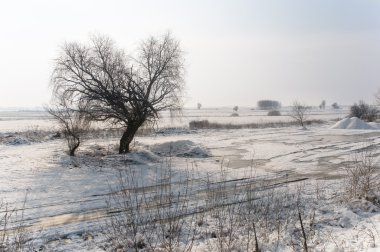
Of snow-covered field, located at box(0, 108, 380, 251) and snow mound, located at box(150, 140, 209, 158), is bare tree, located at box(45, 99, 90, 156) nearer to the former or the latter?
snow-covered field, located at box(0, 108, 380, 251)

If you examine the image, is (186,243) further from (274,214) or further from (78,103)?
(78,103)

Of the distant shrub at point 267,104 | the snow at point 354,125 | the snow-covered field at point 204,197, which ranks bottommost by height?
the snow-covered field at point 204,197

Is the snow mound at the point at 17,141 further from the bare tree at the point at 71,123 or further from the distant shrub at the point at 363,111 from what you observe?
the distant shrub at the point at 363,111

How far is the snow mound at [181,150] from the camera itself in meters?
25.0

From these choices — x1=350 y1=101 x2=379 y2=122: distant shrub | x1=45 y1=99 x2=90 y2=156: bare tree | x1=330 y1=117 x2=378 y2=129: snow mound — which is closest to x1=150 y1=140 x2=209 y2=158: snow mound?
x1=45 y1=99 x2=90 y2=156: bare tree

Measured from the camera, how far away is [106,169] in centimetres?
1905

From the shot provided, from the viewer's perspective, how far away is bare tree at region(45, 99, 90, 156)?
70.9 feet

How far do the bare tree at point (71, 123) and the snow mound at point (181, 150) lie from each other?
5.29m

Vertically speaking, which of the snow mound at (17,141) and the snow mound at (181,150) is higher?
the snow mound at (17,141)

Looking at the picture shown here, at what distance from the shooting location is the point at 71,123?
22031 millimetres

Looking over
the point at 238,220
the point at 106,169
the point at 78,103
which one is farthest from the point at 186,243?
the point at 78,103

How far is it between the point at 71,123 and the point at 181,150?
24.5ft

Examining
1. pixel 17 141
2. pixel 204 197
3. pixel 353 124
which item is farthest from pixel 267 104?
pixel 204 197

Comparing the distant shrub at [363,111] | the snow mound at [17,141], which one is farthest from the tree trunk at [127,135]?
the distant shrub at [363,111]
